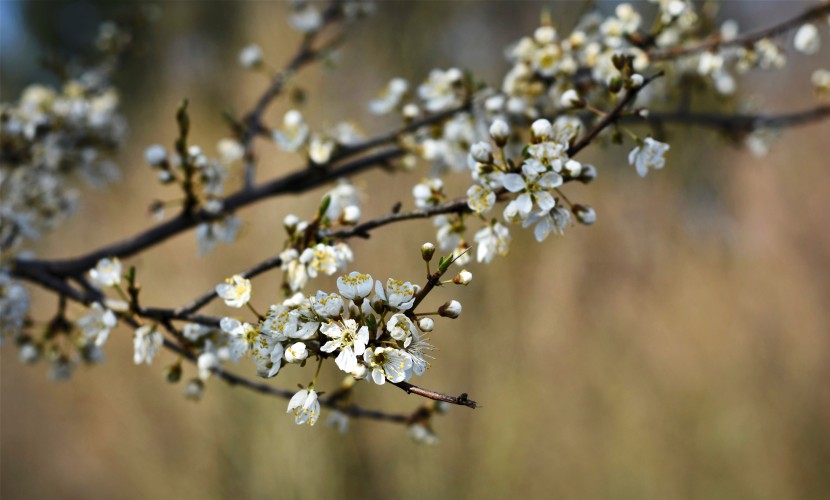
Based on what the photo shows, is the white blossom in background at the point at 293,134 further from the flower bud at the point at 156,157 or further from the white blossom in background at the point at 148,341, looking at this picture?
the white blossom in background at the point at 148,341

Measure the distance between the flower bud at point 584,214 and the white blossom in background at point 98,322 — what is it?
24.7 inches

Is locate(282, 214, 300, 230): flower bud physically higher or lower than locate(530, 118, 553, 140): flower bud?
lower

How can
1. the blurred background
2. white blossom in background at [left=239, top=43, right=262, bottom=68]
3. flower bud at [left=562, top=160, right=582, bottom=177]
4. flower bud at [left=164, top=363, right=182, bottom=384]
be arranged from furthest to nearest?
the blurred background, white blossom in background at [left=239, top=43, right=262, bottom=68], flower bud at [left=164, top=363, right=182, bottom=384], flower bud at [left=562, top=160, right=582, bottom=177]

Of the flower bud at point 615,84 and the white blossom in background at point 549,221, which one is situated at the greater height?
the flower bud at point 615,84

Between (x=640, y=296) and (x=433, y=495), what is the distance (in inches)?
59.4

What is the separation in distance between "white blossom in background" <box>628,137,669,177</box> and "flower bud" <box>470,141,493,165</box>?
0.17 metres

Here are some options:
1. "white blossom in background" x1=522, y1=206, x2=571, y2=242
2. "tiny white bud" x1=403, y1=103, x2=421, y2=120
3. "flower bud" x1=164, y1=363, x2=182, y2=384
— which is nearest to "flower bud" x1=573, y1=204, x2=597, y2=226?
"white blossom in background" x1=522, y1=206, x2=571, y2=242

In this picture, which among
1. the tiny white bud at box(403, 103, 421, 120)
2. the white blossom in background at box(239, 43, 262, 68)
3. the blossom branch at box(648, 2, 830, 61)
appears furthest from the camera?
the white blossom in background at box(239, 43, 262, 68)

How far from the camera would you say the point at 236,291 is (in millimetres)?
724

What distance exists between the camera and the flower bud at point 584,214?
739mm

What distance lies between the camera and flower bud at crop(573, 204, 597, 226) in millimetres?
739

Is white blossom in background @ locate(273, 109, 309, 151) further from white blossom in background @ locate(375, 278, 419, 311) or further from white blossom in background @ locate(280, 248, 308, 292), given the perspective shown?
white blossom in background @ locate(375, 278, 419, 311)

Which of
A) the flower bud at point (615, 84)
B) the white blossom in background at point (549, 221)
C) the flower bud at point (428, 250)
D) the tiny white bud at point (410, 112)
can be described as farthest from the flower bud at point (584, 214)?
the tiny white bud at point (410, 112)

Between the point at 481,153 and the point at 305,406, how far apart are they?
Answer: 0.34 m
